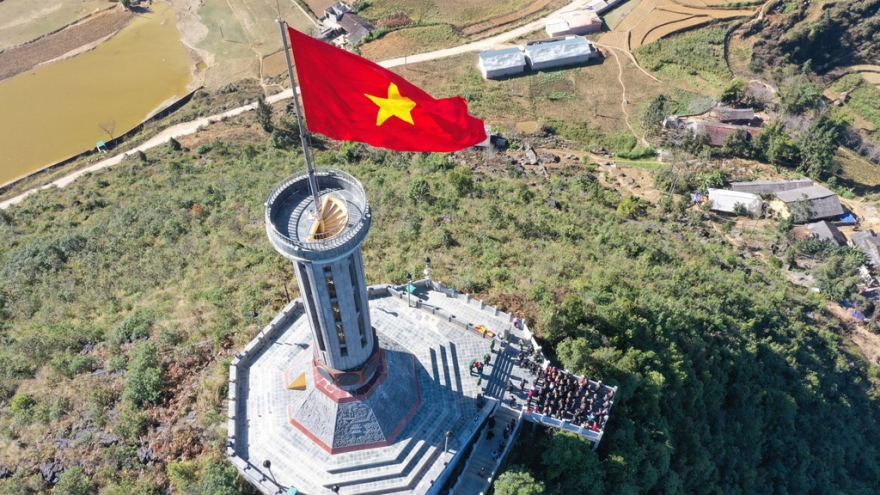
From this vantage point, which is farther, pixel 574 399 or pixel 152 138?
pixel 152 138

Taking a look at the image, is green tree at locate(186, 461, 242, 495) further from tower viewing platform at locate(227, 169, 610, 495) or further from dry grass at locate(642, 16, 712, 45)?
dry grass at locate(642, 16, 712, 45)

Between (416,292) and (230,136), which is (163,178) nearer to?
(230,136)

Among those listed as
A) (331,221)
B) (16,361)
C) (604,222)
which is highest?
(331,221)

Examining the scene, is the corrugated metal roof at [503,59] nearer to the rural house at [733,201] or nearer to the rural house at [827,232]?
the rural house at [733,201]

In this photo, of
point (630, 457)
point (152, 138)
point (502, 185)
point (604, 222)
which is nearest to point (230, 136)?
point (152, 138)

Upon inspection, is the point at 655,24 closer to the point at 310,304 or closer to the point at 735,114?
the point at 735,114

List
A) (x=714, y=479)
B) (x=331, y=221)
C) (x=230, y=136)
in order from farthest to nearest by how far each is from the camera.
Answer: (x=230, y=136)
(x=714, y=479)
(x=331, y=221)

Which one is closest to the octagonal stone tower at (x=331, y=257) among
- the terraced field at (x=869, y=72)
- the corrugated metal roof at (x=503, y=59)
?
the corrugated metal roof at (x=503, y=59)

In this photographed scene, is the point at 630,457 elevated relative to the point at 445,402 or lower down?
lower down
